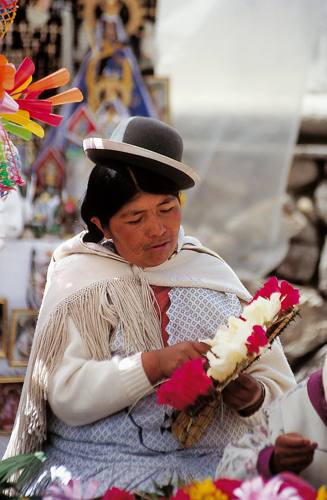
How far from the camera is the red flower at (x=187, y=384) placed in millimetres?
1637

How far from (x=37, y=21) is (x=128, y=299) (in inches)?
110

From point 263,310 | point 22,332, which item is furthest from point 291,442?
point 22,332

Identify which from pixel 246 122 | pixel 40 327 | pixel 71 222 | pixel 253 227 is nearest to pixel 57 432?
pixel 40 327

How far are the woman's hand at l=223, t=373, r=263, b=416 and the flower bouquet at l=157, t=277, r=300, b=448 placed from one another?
0.15 metres

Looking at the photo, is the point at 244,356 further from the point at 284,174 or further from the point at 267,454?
the point at 284,174

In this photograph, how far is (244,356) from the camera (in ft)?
5.39

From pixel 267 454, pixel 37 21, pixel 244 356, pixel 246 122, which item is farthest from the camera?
pixel 246 122

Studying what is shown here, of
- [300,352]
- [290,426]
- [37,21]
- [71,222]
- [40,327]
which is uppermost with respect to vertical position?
[37,21]

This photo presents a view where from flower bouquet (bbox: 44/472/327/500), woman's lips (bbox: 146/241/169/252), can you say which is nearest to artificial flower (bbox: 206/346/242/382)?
flower bouquet (bbox: 44/472/327/500)

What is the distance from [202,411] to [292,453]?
41 cm

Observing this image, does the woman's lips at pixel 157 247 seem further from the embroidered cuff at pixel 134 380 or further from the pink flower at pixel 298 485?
the pink flower at pixel 298 485

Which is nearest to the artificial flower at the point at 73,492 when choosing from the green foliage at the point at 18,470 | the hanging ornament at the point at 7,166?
the green foliage at the point at 18,470

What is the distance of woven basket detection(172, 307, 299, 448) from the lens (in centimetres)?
170

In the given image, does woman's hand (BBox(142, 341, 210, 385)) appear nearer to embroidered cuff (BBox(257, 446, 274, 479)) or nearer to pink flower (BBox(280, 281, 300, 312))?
pink flower (BBox(280, 281, 300, 312))
